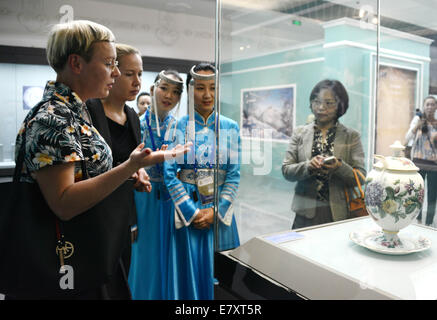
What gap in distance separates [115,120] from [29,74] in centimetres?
117

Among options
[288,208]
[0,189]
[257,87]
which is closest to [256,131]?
[257,87]

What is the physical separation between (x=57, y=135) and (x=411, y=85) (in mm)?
1092

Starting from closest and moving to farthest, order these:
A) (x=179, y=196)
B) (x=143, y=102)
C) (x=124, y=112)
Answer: (x=124, y=112) < (x=179, y=196) < (x=143, y=102)

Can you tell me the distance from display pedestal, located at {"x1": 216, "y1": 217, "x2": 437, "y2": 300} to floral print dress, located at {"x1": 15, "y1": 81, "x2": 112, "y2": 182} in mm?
468

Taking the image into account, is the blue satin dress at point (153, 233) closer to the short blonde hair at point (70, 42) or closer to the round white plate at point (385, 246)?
the short blonde hair at point (70, 42)

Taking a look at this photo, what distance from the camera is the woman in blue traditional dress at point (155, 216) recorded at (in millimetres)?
1593

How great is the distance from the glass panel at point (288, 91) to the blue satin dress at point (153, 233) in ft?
2.03

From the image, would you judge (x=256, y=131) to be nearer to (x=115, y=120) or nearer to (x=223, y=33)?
(x=223, y=33)

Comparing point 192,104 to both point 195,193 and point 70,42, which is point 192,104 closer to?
point 195,193

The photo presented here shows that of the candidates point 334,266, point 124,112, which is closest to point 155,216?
point 124,112

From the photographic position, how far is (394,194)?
753 millimetres

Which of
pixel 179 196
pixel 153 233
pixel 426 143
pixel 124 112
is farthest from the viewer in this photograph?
pixel 153 233

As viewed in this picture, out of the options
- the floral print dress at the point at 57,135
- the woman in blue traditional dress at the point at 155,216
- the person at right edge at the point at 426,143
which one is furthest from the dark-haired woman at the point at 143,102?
the person at right edge at the point at 426,143
